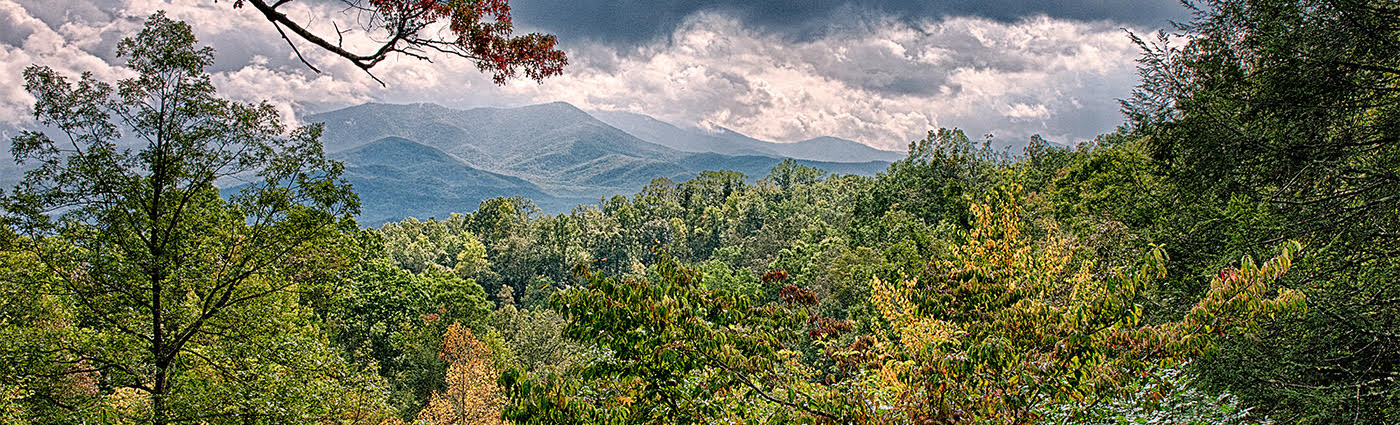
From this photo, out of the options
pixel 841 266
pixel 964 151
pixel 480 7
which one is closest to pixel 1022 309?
pixel 480 7

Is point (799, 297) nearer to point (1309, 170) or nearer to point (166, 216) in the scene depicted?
point (1309, 170)

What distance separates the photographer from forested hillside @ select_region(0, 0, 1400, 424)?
3889 mm

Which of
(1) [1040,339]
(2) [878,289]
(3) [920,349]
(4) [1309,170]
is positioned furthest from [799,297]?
(4) [1309,170]

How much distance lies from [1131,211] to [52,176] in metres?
15.1

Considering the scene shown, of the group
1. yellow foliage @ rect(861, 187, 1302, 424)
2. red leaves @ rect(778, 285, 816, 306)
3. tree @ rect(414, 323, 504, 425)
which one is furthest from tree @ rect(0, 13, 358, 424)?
tree @ rect(414, 323, 504, 425)

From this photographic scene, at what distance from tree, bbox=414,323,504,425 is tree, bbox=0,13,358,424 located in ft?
32.6

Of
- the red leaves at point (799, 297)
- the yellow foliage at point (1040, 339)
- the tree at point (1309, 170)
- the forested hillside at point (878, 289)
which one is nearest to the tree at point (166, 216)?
the forested hillside at point (878, 289)

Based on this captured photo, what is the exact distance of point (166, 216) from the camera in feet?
25.7

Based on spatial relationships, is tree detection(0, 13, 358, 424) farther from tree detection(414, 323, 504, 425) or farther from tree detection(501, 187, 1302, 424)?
tree detection(414, 323, 504, 425)

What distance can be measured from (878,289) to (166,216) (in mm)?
8433

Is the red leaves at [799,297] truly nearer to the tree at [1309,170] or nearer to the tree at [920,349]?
the tree at [920,349]

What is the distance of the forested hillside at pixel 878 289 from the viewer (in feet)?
12.8

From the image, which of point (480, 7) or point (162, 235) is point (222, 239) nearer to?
point (162, 235)

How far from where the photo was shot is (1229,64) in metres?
7.91
